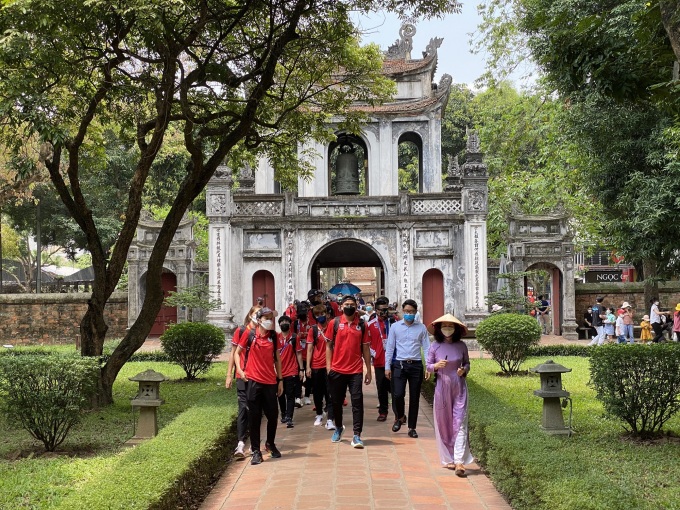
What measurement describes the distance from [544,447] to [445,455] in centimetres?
137

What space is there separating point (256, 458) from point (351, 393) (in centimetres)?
139

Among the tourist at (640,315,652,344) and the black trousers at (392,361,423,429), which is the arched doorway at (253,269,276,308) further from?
the black trousers at (392,361,423,429)

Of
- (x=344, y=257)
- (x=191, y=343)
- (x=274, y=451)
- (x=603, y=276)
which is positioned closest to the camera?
(x=274, y=451)

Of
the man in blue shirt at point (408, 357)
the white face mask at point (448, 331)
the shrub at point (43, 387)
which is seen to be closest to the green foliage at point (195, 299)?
the man in blue shirt at point (408, 357)

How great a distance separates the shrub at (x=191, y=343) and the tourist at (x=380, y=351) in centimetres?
458

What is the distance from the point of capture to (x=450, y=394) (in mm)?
8211

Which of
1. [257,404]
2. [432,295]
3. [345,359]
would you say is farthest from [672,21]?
[432,295]

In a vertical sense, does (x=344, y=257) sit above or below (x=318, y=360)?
above

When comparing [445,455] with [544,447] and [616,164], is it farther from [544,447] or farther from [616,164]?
[616,164]

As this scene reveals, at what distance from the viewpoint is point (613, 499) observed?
5.36 meters

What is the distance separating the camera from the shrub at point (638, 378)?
27.9 feet

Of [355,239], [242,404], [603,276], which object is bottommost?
[242,404]

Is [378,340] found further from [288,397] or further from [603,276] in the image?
[603,276]

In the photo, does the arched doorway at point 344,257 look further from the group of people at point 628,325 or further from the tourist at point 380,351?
the tourist at point 380,351
